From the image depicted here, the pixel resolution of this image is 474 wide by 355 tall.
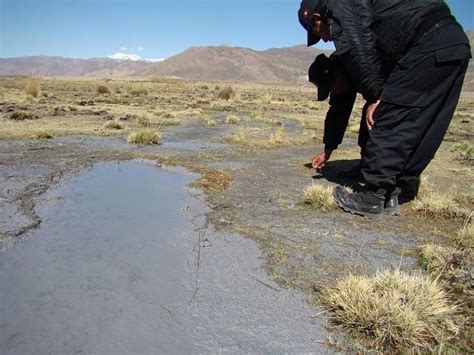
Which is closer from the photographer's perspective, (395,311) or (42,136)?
(395,311)

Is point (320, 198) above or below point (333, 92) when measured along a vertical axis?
below

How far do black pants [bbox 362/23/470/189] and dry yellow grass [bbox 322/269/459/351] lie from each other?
1564 mm

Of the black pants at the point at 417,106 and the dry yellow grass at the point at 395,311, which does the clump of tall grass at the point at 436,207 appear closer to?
the black pants at the point at 417,106

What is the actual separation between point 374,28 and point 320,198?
5.22 feet

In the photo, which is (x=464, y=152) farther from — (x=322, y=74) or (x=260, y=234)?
(x=260, y=234)

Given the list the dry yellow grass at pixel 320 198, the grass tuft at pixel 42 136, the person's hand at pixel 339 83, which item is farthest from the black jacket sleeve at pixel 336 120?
the grass tuft at pixel 42 136

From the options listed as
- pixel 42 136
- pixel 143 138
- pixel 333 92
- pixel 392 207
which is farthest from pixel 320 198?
pixel 42 136

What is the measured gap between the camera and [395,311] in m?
1.85

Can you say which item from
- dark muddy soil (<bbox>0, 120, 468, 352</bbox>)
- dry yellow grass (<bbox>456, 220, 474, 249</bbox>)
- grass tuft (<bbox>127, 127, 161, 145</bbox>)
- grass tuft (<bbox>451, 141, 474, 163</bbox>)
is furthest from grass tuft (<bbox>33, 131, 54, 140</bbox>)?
grass tuft (<bbox>451, 141, 474, 163</bbox>)

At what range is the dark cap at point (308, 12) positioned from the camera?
3645mm

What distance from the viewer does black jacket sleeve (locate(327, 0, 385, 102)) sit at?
11.2ft

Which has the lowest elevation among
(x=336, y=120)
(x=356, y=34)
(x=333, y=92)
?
(x=336, y=120)

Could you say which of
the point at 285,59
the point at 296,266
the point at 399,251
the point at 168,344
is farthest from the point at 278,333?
the point at 285,59

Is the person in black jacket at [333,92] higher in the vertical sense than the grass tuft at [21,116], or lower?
higher
